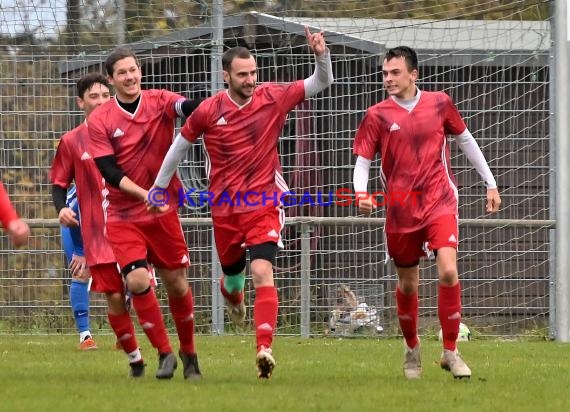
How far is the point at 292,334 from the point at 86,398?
7.40m

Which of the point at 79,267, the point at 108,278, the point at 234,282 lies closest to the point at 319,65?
the point at 234,282

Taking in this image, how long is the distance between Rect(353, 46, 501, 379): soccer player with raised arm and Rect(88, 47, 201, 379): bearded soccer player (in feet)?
4.08

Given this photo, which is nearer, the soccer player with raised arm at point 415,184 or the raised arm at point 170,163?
the raised arm at point 170,163

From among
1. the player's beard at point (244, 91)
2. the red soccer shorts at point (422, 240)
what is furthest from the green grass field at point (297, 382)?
the player's beard at point (244, 91)

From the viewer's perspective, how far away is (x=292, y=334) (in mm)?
15258

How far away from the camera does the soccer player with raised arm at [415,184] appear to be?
30.2 feet

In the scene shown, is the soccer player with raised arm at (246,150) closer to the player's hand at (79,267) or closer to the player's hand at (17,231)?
the player's hand at (17,231)

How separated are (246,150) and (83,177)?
177 cm

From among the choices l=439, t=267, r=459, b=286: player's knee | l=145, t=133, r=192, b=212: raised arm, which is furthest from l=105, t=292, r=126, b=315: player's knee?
l=439, t=267, r=459, b=286: player's knee

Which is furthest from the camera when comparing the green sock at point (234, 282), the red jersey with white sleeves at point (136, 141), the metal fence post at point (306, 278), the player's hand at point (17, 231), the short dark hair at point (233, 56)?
the metal fence post at point (306, 278)

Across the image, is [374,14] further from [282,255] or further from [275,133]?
[275,133]

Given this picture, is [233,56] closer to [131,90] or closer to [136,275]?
[131,90]

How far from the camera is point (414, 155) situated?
9.34 metres

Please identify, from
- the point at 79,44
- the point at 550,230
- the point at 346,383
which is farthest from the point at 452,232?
the point at 79,44
